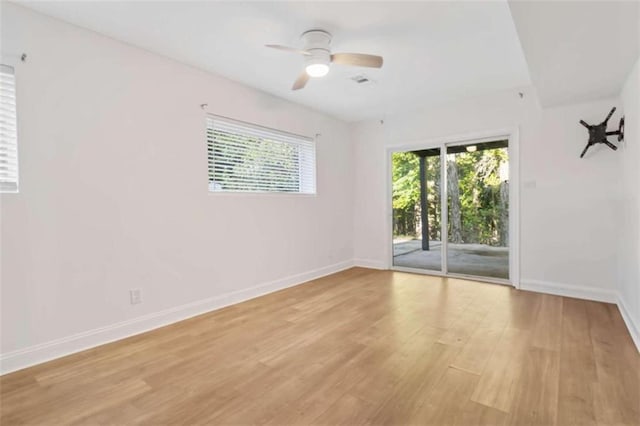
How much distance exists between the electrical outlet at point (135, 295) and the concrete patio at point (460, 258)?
3890mm

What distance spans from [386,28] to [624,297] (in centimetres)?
343

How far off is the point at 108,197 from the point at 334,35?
7.77ft

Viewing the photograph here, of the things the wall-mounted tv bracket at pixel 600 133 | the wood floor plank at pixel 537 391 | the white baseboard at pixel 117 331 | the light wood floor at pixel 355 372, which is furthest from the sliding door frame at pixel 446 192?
the white baseboard at pixel 117 331

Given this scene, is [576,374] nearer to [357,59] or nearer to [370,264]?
[357,59]

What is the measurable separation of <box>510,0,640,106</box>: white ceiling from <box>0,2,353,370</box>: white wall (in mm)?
2900

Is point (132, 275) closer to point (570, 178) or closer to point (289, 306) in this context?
point (289, 306)

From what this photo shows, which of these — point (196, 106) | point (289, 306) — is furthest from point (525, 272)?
point (196, 106)

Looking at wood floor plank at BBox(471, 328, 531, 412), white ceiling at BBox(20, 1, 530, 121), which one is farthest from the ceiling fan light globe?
wood floor plank at BBox(471, 328, 531, 412)

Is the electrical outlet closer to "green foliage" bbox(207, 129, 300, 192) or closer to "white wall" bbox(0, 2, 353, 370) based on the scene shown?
"white wall" bbox(0, 2, 353, 370)

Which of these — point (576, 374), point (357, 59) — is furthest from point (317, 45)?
point (576, 374)

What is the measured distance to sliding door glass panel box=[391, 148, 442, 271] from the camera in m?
4.97

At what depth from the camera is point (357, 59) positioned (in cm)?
262

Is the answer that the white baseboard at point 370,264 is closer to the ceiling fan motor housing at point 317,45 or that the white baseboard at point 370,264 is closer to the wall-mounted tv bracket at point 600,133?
the wall-mounted tv bracket at point 600,133

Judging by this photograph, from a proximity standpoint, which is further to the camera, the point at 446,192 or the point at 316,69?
the point at 446,192
